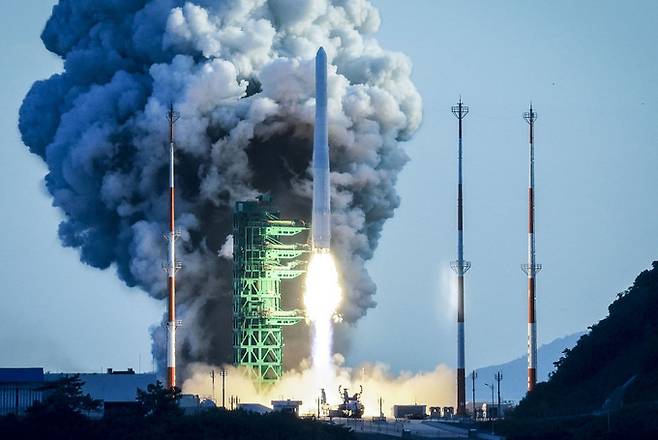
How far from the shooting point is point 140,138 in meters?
160

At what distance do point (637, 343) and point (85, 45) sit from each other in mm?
46767

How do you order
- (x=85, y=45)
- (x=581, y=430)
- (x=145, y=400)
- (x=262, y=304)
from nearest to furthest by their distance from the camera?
(x=581, y=430) → (x=145, y=400) → (x=262, y=304) → (x=85, y=45)

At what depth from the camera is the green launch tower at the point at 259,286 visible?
155750 mm

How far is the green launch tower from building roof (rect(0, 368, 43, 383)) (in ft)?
64.9

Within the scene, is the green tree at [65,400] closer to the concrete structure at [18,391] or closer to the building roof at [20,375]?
the concrete structure at [18,391]

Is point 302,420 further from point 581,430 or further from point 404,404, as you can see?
point 404,404

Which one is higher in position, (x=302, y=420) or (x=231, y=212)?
(x=231, y=212)

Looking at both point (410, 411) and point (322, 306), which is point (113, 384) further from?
point (410, 411)

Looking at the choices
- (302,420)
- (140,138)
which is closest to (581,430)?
(302,420)

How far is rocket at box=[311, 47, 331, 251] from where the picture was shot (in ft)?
492

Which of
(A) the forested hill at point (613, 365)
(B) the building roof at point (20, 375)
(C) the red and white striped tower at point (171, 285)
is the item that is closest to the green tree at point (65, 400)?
(B) the building roof at point (20, 375)

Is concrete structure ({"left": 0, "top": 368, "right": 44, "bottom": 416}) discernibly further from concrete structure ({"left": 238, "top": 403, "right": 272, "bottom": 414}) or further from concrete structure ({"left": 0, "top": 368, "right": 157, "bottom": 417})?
concrete structure ({"left": 238, "top": 403, "right": 272, "bottom": 414})

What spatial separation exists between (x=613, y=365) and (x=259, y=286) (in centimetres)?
2720

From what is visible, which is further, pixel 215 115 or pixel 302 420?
pixel 215 115
